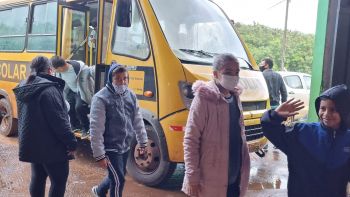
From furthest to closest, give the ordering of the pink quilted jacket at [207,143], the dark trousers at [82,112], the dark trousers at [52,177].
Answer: the dark trousers at [82,112] < the dark trousers at [52,177] < the pink quilted jacket at [207,143]

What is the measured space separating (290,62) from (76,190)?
22.6 metres

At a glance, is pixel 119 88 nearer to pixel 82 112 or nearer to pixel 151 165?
pixel 151 165

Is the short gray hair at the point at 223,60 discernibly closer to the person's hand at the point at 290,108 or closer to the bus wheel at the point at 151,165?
the person's hand at the point at 290,108

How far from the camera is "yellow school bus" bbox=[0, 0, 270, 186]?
440 centimetres

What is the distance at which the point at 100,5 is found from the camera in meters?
5.22

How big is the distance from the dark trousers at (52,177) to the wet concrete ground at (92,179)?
3.77 ft

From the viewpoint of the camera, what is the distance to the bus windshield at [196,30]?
4691 mm

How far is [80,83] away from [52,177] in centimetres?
270

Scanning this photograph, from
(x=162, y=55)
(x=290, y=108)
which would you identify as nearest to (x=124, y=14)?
(x=162, y=55)

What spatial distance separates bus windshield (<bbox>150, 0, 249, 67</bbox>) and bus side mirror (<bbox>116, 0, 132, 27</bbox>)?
313 mm

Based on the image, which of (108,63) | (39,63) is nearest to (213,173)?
(39,63)

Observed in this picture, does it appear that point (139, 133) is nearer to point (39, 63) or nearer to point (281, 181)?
point (39, 63)

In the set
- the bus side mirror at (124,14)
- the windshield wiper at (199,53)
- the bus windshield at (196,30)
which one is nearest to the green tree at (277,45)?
the bus windshield at (196,30)

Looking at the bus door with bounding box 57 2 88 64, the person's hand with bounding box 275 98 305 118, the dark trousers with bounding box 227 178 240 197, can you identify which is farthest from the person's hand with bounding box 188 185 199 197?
the bus door with bounding box 57 2 88 64
